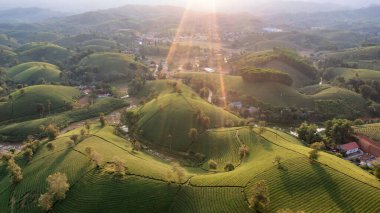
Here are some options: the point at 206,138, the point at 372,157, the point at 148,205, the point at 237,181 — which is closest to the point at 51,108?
the point at 206,138

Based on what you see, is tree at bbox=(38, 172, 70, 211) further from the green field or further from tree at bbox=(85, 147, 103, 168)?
the green field

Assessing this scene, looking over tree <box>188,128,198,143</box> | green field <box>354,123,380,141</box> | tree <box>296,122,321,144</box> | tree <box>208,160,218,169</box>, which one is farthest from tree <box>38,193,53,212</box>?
green field <box>354,123,380,141</box>

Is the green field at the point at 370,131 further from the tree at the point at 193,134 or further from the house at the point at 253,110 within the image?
the tree at the point at 193,134

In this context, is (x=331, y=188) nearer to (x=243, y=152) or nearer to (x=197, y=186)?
(x=243, y=152)

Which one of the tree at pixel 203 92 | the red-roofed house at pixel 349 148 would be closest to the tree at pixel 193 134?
the red-roofed house at pixel 349 148

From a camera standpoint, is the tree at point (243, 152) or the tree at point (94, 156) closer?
the tree at point (94, 156)

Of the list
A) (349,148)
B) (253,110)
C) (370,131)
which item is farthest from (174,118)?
(370,131)
